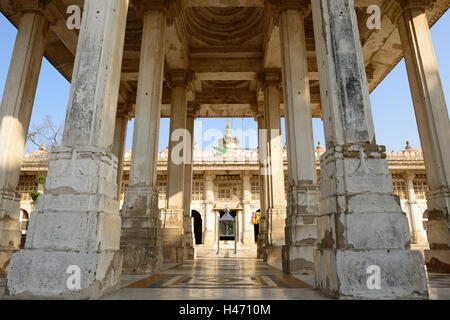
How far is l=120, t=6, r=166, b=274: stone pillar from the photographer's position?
230 inches

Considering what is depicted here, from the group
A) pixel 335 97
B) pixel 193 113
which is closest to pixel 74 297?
pixel 335 97

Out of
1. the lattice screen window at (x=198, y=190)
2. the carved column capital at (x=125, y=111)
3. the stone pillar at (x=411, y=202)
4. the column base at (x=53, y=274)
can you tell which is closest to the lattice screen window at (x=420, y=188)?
the stone pillar at (x=411, y=202)

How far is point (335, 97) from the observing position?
3.75 metres

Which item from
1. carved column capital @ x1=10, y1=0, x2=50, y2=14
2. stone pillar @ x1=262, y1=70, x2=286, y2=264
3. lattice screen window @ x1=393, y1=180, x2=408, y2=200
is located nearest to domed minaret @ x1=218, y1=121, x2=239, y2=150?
lattice screen window @ x1=393, y1=180, x2=408, y2=200

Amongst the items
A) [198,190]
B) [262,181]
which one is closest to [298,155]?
[262,181]

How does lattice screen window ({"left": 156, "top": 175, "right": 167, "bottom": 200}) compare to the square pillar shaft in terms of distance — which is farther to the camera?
lattice screen window ({"left": 156, "top": 175, "right": 167, "bottom": 200})

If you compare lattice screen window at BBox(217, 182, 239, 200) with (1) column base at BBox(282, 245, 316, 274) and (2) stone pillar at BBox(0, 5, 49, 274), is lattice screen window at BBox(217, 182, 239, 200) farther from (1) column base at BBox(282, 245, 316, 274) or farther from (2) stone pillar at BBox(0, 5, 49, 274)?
(1) column base at BBox(282, 245, 316, 274)

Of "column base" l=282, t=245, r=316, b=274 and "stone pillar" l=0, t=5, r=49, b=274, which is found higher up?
"stone pillar" l=0, t=5, r=49, b=274

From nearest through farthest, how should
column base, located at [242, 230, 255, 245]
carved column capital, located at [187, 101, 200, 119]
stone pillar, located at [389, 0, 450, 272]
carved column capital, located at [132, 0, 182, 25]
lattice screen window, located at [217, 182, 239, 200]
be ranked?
stone pillar, located at [389, 0, 450, 272]
carved column capital, located at [132, 0, 182, 25]
carved column capital, located at [187, 101, 200, 119]
column base, located at [242, 230, 255, 245]
lattice screen window, located at [217, 182, 239, 200]

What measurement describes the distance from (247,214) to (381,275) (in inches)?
877

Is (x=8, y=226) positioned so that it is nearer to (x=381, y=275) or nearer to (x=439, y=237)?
(x=381, y=275)

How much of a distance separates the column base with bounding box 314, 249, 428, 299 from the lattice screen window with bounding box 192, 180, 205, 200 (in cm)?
2358
